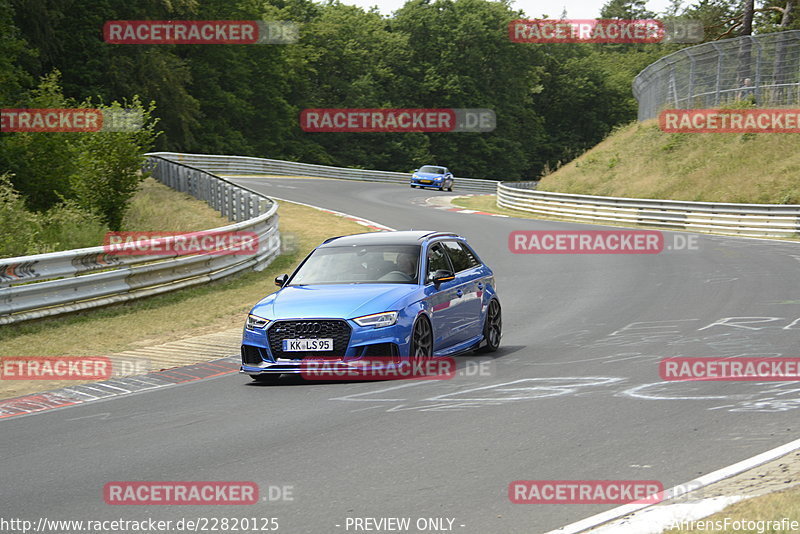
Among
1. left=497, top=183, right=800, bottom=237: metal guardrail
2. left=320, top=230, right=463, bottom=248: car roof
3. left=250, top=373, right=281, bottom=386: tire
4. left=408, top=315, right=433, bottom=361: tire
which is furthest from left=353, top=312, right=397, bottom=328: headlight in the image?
left=497, top=183, right=800, bottom=237: metal guardrail

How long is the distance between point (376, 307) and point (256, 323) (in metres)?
1.29

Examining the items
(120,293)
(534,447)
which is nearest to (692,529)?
(534,447)

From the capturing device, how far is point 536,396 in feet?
30.3

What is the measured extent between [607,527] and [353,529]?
137 cm

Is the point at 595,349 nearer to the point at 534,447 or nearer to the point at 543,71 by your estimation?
the point at 534,447

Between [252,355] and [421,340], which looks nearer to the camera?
[252,355]

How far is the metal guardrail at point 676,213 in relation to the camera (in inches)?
1160

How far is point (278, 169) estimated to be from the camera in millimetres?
63875

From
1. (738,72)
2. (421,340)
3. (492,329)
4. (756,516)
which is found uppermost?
(738,72)

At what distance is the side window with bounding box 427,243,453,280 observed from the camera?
11756mm

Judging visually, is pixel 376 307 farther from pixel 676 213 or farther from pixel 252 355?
pixel 676 213

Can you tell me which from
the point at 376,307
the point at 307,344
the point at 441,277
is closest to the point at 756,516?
the point at 376,307

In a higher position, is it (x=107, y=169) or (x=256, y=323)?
(x=107, y=169)

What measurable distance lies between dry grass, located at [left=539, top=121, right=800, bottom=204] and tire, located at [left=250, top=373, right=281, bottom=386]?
2748 cm
